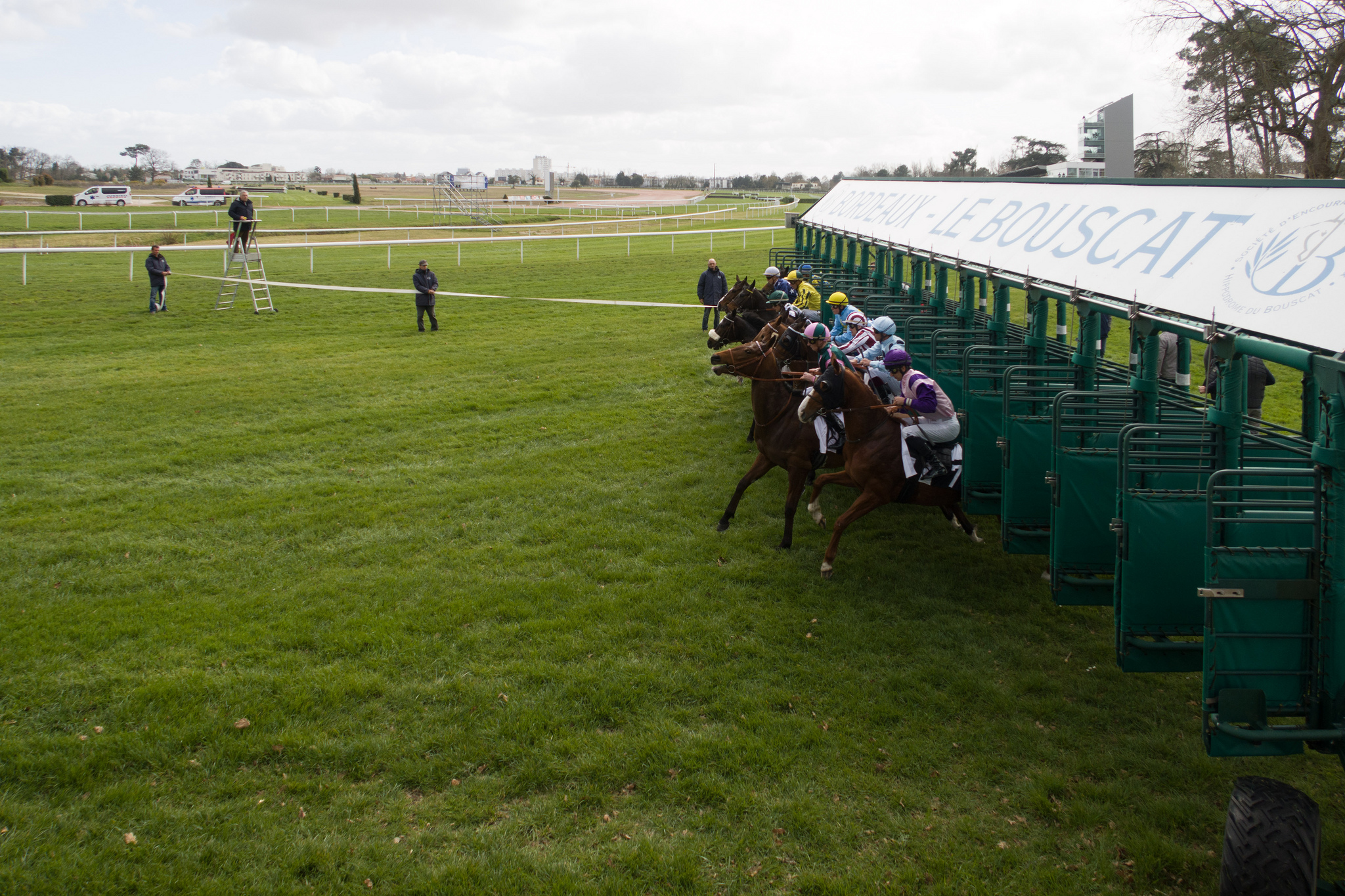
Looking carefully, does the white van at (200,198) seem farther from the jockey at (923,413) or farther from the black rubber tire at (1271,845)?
the black rubber tire at (1271,845)

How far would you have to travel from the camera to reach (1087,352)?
7.52 metres

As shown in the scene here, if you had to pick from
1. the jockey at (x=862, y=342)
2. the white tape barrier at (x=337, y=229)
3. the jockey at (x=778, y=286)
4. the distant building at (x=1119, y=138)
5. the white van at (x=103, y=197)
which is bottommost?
the jockey at (x=862, y=342)

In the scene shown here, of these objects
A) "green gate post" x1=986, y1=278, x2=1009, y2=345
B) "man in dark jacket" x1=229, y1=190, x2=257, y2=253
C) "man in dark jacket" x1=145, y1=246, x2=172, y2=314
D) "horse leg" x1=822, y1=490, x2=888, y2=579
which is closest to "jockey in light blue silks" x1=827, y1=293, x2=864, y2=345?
"green gate post" x1=986, y1=278, x2=1009, y2=345

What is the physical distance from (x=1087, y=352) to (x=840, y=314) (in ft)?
16.6

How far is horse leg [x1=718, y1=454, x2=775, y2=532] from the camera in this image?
952cm

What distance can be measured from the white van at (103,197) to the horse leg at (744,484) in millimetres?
60697

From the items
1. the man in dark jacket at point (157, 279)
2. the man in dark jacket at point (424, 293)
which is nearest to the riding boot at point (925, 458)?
the man in dark jacket at point (424, 293)

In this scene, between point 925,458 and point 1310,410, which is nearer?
point 1310,410

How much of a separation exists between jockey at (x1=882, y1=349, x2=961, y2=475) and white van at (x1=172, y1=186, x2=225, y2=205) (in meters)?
59.4

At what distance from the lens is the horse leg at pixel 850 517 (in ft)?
27.3

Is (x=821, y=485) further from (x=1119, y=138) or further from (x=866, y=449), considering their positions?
(x=1119, y=138)

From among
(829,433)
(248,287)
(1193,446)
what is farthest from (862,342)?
(248,287)

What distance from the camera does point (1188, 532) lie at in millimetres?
4992

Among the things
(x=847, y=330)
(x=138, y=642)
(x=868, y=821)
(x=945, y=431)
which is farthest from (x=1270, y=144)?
(x=138, y=642)
